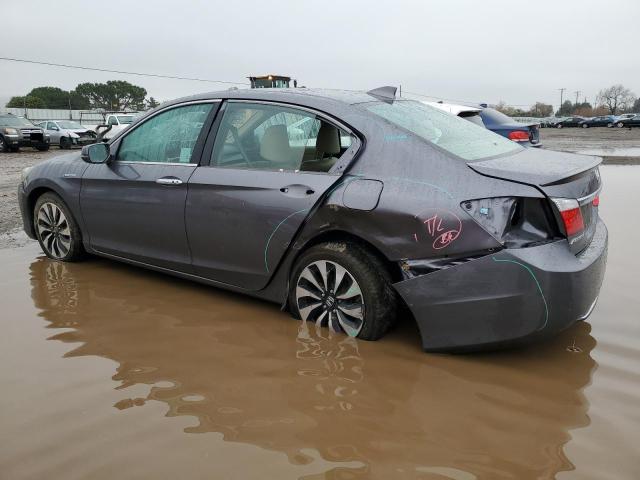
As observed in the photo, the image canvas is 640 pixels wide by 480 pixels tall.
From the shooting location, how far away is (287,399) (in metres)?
2.79

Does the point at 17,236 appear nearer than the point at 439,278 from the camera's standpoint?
No

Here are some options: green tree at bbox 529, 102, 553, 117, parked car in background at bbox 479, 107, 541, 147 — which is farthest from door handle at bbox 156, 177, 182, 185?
green tree at bbox 529, 102, 553, 117

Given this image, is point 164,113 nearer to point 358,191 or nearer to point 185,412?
point 358,191

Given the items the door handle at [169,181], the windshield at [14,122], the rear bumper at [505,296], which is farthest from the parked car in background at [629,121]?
the door handle at [169,181]

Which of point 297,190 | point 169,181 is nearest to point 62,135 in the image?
point 169,181

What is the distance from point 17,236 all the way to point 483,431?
5731 millimetres

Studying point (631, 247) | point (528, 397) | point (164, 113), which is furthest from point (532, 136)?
point (528, 397)

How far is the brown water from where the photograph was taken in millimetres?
2291

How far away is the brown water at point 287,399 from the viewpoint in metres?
2.29

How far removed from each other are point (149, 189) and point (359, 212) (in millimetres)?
1819

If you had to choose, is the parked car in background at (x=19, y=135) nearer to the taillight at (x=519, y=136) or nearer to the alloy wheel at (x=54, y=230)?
the alloy wheel at (x=54, y=230)

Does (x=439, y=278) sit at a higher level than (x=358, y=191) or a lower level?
lower

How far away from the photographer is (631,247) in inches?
216

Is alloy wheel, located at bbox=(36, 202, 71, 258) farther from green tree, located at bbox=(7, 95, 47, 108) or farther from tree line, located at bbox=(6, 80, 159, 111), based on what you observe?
tree line, located at bbox=(6, 80, 159, 111)
